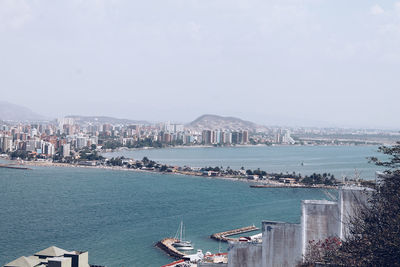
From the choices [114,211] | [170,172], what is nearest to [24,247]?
[114,211]

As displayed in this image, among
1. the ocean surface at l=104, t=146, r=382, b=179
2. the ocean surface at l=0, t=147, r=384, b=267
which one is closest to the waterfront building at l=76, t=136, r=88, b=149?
the ocean surface at l=104, t=146, r=382, b=179

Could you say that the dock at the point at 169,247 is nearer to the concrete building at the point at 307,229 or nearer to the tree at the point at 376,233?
the concrete building at the point at 307,229

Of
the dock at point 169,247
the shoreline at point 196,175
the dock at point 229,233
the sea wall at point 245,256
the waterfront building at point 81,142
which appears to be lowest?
the dock at point 169,247

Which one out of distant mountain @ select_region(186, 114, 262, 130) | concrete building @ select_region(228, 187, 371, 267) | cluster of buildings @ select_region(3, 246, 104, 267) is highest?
distant mountain @ select_region(186, 114, 262, 130)

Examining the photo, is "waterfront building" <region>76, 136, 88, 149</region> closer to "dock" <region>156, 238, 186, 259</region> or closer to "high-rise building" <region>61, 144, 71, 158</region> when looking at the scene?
"high-rise building" <region>61, 144, 71, 158</region>

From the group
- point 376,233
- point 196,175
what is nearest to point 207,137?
point 196,175

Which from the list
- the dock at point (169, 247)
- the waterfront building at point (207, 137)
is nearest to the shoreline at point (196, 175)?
the dock at point (169, 247)

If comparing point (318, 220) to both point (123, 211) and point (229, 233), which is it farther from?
point (123, 211)
